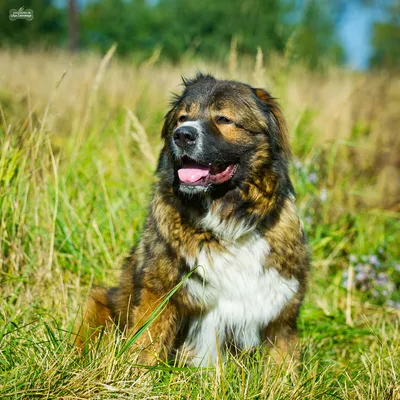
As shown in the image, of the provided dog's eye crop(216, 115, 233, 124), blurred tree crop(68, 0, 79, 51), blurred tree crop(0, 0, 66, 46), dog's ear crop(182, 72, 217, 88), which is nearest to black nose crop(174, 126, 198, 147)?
dog's eye crop(216, 115, 233, 124)

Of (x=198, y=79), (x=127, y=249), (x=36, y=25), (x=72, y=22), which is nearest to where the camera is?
(x=198, y=79)

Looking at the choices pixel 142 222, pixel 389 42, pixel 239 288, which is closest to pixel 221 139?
pixel 239 288

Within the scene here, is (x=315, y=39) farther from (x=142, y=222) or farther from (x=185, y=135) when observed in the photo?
(x=185, y=135)

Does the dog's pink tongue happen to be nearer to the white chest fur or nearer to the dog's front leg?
the white chest fur

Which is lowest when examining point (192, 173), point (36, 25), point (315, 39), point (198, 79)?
point (36, 25)

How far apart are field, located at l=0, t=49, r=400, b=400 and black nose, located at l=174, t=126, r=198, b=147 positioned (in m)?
0.98

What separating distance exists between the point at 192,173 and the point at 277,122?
2.21ft

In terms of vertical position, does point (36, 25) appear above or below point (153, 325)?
below

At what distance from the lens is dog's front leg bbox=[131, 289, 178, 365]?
9.52 feet

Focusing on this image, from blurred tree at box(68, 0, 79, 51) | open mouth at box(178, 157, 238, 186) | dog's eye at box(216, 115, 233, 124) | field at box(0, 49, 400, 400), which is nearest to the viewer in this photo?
field at box(0, 49, 400, 400)

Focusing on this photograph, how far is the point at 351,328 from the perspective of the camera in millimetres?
3758

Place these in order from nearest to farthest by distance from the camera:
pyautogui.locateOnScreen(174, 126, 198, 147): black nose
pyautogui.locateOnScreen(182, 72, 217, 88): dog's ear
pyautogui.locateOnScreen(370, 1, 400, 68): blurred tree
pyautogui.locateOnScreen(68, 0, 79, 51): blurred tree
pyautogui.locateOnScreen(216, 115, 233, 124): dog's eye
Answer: pyautogui.locateOnScreen(174, 126, 198, 147): black nose, pyautogui.locateOnScreen(216, 115, 233, 124): dog's eye, pyautogui.locateOnScreen(182, 72, 217, 88): dog's ear, pyautogui.locateOnScreen(370, 1, 400, 68): blurred tree, pyautogui.locateOnScreen(68, 0, 79, 51): blurred tree

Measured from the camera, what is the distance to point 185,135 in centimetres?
290

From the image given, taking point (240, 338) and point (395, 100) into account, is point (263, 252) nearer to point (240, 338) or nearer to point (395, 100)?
point (240, 338)
